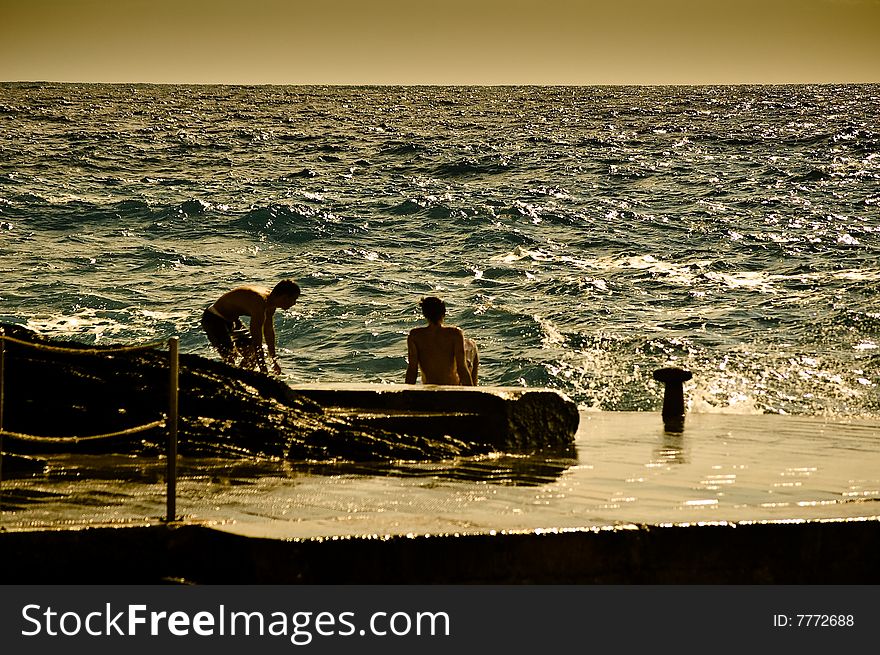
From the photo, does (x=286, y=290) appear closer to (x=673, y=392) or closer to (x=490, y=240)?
(x=673, y=392)

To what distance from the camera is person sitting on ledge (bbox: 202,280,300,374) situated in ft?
36.3

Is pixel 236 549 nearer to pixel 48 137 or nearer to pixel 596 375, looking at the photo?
pixel 596 375

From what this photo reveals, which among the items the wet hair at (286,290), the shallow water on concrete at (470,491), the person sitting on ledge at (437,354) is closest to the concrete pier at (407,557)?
the shallow water on concrete at (470,491)

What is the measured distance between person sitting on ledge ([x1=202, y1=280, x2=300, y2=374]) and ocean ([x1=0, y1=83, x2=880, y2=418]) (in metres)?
0.86

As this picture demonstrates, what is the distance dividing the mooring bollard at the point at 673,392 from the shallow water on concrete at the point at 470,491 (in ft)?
7.77

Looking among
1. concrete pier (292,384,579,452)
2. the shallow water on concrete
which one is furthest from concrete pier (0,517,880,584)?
concrete pier (292,384,579,452)

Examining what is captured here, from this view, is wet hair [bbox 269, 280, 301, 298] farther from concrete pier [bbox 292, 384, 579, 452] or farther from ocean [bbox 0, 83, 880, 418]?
concrete pier [bbox 292, 384, 579, 452]

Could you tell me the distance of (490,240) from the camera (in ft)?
105

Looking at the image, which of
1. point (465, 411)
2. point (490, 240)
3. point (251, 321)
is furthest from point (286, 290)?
point (490, 240)

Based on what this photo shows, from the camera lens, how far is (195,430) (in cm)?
760

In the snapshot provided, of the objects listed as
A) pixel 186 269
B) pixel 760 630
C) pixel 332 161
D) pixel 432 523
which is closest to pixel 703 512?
pixel 760 630

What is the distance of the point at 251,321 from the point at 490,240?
68.6ft

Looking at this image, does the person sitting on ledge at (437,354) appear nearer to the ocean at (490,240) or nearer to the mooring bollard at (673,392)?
the ocean at (490,240)

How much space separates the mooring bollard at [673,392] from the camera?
11453mm
